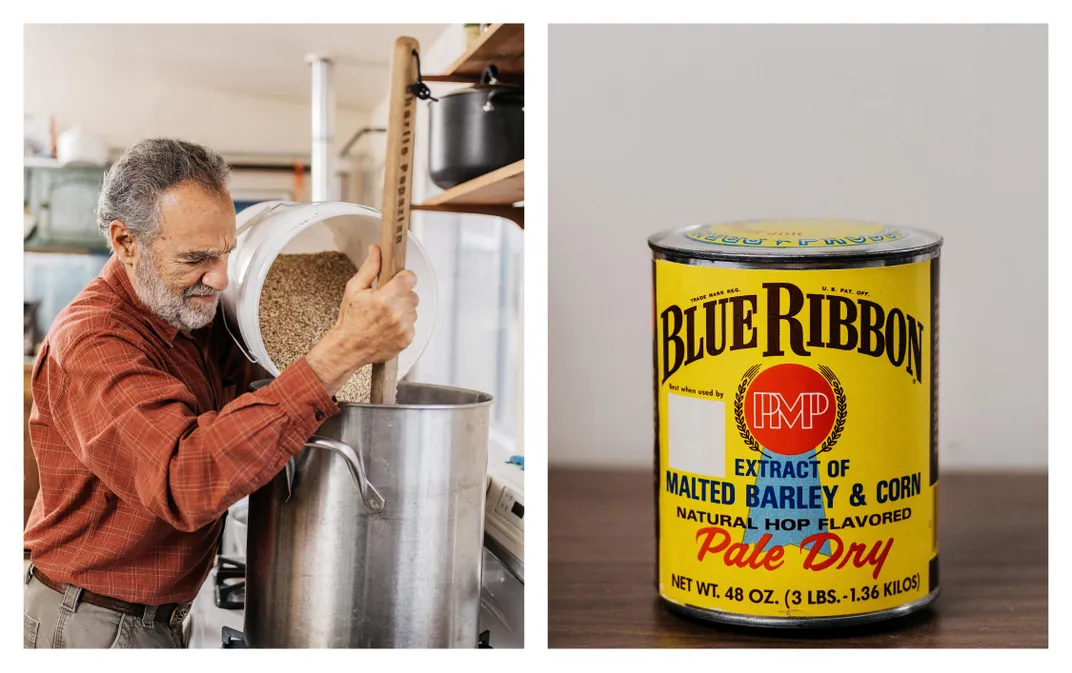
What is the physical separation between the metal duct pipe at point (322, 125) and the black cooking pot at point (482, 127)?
1.84ft

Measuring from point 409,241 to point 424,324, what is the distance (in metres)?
0.08

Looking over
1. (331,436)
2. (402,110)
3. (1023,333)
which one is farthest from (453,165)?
(1023,333)

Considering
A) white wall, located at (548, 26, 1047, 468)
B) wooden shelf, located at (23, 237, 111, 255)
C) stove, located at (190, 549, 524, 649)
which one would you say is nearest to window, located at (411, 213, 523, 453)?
white wall, located at (548, 26, 1047, 468)

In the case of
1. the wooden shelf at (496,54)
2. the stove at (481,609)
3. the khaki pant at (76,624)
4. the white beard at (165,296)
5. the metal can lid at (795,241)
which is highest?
the wooden shelf at (496,54)

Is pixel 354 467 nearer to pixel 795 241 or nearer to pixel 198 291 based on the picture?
pixel 198 291

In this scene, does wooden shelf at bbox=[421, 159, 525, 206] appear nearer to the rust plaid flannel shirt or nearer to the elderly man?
the elderly man

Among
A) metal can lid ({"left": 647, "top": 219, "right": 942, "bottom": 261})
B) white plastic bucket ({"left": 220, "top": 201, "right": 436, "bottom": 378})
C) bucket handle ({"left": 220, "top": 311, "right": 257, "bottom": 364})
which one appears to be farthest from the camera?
bucket handle ({"left": 220, "top": 311, "right": 257, "bottom": 364})

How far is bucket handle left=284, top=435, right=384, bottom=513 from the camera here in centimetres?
82

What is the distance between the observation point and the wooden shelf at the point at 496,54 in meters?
0.98

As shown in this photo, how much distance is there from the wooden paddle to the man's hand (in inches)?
0.5

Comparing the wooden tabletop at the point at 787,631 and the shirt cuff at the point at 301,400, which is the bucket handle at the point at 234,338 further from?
the wooden tabletop at the point at 787,631

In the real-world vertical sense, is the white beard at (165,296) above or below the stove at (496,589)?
above

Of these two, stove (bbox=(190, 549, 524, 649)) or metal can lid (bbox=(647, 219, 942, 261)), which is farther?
stove (bbox=(190, 549, 524, 649))

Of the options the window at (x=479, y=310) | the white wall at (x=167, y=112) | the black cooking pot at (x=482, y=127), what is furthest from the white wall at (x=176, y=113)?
the black cooking pot at (x=482, y=127)
